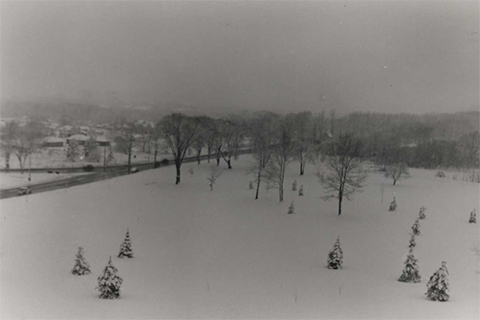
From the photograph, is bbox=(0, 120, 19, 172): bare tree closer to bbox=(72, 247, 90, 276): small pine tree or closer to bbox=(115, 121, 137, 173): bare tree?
bbox=(115, 121, 137, 173): bare tree

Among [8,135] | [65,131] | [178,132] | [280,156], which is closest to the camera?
[8,135]

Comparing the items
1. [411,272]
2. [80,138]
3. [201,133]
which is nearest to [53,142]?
[80,138]

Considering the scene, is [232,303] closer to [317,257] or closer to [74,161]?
[317,257]

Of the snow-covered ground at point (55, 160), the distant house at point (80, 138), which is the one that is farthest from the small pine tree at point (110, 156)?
the distant house at point (80, 138)

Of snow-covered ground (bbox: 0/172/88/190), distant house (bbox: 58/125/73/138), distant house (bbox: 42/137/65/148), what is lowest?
snow-covered ground (bbox: 0/172/88/190)

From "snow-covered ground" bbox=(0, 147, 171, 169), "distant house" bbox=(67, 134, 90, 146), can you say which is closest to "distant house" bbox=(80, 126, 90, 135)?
"distant house" bbox=(67, 134, 90, 146)

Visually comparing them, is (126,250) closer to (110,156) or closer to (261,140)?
(261,140)
